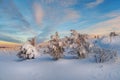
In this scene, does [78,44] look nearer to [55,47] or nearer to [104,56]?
Result: [55,47]

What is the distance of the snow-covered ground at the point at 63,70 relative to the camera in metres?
12.7

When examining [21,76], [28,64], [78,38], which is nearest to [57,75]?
[21,76]

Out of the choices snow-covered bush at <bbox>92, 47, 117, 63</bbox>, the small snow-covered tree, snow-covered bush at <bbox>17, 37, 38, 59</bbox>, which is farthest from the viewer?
snow-covered bush at <bbox>17, 37, 38, 59</bbox>

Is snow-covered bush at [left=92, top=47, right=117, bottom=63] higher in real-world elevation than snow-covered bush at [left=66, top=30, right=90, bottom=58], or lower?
lower

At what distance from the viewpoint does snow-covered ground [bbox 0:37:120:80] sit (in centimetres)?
1271

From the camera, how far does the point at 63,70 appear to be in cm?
1390

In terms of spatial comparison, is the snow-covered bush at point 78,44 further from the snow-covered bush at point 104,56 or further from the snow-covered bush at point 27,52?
the snow-covered bush at point 27,52

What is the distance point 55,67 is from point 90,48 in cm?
316

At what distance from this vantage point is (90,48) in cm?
1650

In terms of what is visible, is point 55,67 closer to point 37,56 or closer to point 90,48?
point 90,48

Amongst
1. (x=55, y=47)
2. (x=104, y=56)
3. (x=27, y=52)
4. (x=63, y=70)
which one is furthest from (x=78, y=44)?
(x=27, y=52)

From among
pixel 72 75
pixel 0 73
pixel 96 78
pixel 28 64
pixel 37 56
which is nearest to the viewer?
pixel 96 78

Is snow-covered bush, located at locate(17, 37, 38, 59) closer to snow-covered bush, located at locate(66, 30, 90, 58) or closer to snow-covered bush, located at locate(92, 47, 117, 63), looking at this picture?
snow-covered bush, located at locate(66, 30, 90, 58)

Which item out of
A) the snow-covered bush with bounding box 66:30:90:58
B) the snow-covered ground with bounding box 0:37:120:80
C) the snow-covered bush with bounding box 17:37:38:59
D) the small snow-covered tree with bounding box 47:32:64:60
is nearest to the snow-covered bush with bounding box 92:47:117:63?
the snow-covered ground with bounding box 0:37:120:80
